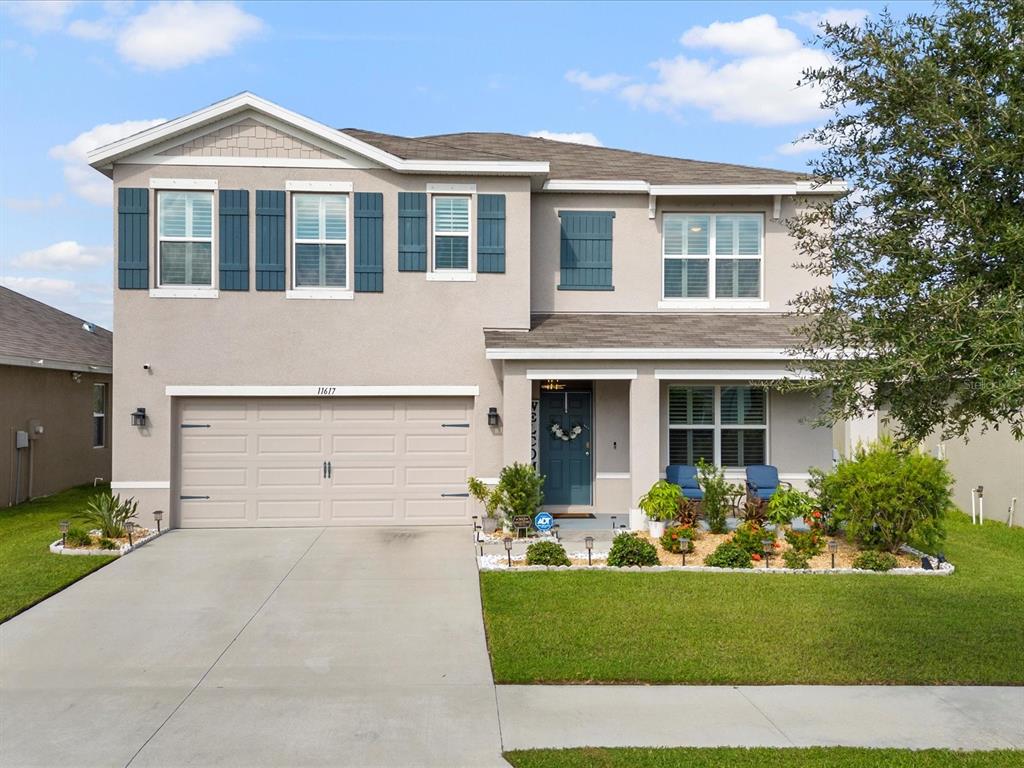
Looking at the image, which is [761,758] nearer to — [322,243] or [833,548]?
[833,548]

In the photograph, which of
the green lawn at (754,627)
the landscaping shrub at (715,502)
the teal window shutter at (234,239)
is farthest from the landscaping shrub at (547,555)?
the teal window shutter at (234,239)

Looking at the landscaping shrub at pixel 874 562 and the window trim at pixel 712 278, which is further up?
the window trim at pixel 712 278

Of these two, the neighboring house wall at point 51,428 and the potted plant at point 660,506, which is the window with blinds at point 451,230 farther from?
the neighboring house wall at point 51,428

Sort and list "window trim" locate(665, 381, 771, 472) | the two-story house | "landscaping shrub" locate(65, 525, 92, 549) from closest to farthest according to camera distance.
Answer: "landscaping shrub" locate(65, 525, 92, 549) → the two-story house → "window trim" locate(665, 381, 771, 472)

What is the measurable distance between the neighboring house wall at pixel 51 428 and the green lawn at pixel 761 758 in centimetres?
1485

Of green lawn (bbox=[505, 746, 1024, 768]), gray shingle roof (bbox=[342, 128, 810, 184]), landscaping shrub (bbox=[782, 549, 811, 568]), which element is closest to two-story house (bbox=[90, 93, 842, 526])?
gray shingle roof (bbox=[342, 128, 810, 184])

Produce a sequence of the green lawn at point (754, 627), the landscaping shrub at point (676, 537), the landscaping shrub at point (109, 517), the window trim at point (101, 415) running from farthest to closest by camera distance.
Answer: the window trim at point (101, 415), the landscaping shrub at point (109, 517), the landscaping shrub at point (676, 537), the green lawn at point (754, 627)

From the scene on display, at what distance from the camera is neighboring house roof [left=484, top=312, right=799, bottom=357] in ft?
42.4

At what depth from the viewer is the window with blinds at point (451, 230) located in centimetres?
1377

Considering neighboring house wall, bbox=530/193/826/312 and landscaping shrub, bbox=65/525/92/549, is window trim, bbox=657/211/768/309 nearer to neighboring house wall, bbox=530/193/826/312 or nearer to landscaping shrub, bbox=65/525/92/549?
neighboring house wall, bbox=530/193/826/312

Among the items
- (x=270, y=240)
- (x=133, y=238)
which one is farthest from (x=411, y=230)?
(x=133, y=238)

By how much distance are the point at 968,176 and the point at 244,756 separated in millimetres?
5958

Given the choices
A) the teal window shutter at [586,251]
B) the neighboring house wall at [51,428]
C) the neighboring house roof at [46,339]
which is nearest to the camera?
the teal window shutter at [586,251]

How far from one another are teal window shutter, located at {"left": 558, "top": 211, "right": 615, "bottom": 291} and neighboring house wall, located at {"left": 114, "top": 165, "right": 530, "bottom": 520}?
1.09 m
